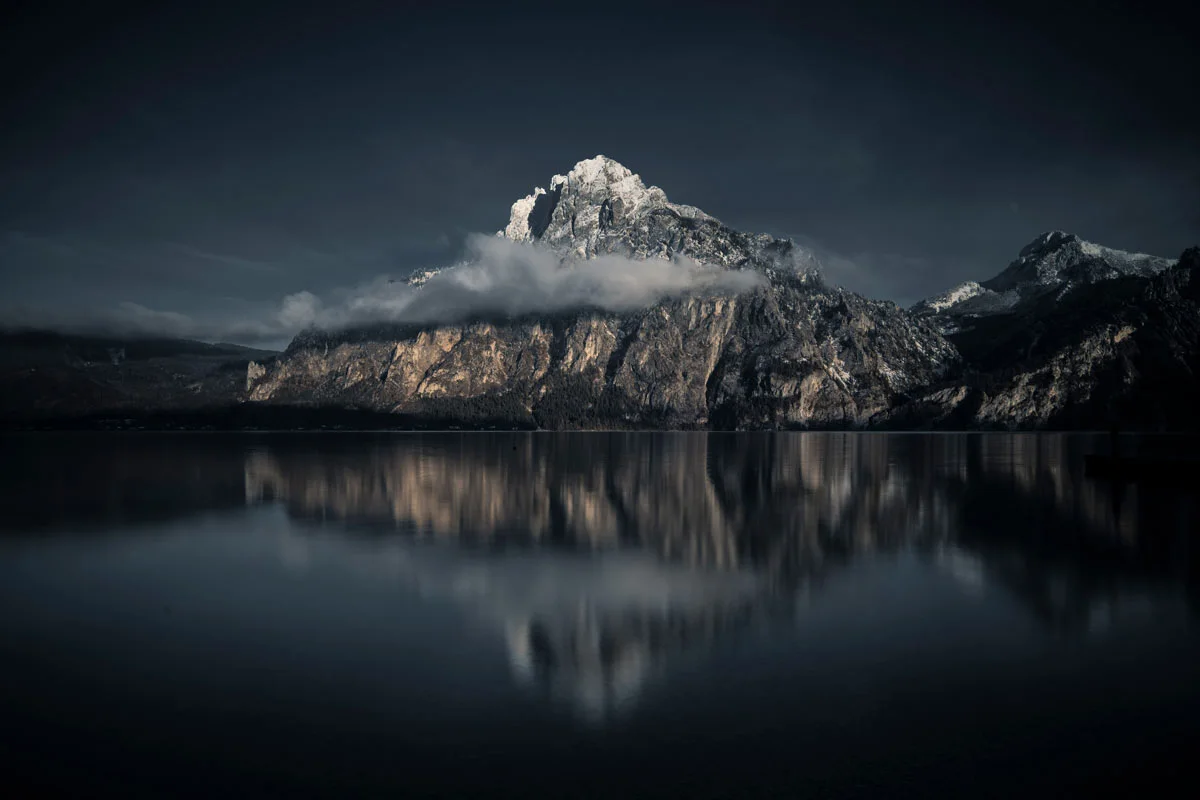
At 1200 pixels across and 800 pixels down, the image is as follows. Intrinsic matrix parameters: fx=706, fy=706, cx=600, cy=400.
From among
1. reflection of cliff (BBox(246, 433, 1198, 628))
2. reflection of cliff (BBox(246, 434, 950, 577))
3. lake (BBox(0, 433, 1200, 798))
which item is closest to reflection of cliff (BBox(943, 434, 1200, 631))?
reflection of cliff (BBox(246, 433, 1198, 628))

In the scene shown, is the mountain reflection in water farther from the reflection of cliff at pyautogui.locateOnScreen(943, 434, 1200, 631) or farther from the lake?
the lake

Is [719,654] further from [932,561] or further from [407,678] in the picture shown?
[932,561]

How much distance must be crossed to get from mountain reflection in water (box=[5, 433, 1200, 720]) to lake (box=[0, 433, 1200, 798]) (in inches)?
10.3

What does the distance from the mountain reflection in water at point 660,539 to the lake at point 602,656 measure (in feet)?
0.86

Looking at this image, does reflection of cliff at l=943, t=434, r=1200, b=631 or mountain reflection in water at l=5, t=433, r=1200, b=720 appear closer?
mountain reflection in water at l=5, t=433, r=1200, b=720

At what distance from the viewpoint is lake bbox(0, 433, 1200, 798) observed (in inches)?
551

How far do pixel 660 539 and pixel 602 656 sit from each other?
19540 millimetres

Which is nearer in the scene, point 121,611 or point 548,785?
point 548,785

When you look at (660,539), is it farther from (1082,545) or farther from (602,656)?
(1082,545)

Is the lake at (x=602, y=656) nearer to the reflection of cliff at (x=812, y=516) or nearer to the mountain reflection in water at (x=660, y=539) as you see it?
the mountain reflection in water at (x=660, y=539)

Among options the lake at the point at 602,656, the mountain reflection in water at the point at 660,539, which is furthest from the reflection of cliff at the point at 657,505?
the lake at the point at 602,656

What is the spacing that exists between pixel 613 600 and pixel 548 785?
44.7ft

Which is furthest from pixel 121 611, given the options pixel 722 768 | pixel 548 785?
pixel 722 768

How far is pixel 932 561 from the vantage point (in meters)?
33.8
